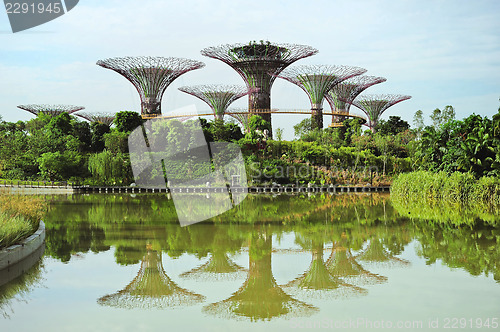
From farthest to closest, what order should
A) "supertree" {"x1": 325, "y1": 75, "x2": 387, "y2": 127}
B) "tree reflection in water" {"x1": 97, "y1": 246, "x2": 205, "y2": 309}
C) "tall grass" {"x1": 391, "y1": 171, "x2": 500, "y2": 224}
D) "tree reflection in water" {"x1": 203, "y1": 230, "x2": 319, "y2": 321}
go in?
"supertree" {"x1": 325, "y1": 75, "x2": 387, "y2": 127} → "tall grass" {"x1": 391, "y1": 171, "x2": 500, "y2": 224} → "tree reflection in water" {"x1": 97, "y1": 246, "x2": 205, "y2": 309} → "tree reflection in water" {"x1": 203, "y1": 230, "x2": 319, "y2": 321}

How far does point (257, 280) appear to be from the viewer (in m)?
6.36

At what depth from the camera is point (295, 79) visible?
4278 centimetres

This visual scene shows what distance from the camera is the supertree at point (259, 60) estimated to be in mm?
36812

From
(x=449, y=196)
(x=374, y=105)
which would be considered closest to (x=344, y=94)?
(x=374, y=105)

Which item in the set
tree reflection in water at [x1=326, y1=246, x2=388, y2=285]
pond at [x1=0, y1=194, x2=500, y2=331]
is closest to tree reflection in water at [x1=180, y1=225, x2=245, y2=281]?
pond at [x1=0, y1=194, x2=500, y2=331]

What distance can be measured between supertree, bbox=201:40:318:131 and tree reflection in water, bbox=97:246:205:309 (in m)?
31.6

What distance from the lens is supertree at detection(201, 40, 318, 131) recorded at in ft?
121

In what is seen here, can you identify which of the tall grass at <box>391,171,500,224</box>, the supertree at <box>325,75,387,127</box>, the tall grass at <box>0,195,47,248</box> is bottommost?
the tall grass at <box>391,171,500,224</box>

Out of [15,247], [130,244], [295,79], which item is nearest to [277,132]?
[295,79]

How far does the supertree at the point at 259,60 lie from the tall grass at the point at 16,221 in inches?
1140

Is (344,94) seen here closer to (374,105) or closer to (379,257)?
(374,105)

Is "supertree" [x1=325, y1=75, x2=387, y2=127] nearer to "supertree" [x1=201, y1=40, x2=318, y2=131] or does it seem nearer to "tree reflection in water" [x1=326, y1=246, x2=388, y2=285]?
"supertree" [x1=201, y1=40, x2=318, y2=131]

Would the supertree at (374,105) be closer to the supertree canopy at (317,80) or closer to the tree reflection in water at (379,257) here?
the supertree canopy at (317,80)

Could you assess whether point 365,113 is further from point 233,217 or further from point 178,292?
point 178,292
